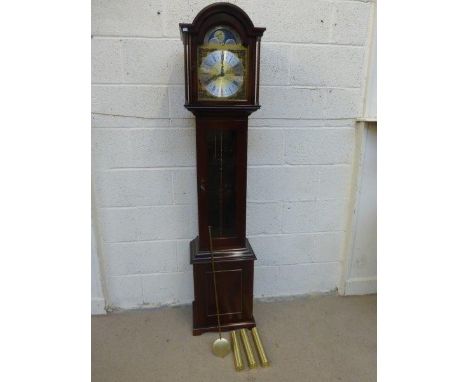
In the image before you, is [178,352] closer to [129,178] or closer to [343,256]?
[129,178]

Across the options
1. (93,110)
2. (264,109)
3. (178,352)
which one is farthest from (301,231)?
(93,110)

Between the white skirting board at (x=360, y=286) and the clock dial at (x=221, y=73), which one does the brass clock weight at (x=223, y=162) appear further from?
the white skirting board at (x=360, y=286)

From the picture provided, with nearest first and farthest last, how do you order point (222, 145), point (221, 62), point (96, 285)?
point (221, 62) → point (222, 145) → point (96, 285)

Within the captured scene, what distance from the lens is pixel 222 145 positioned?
1434 millimetres

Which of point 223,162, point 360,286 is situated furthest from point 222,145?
point 360,286

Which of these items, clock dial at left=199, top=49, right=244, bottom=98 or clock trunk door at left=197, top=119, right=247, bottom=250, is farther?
clock trunk door at left=197, top=119, right=247, bottom=250

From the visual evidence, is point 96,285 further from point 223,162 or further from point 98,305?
point 223,162

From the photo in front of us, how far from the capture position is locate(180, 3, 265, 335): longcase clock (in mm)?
1244

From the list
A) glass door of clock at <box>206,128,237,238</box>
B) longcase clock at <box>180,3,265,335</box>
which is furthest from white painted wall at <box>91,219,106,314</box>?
glass door of clock at <box>206,128,237,238</box>

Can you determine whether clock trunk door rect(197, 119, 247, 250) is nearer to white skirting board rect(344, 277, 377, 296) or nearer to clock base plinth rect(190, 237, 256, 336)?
clock base plinth rect(190, 237, 256, 336)

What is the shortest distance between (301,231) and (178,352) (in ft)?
2.98

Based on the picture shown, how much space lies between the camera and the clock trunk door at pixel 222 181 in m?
1.40

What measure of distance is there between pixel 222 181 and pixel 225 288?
0.54m

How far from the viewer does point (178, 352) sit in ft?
4.95
